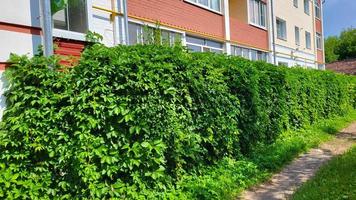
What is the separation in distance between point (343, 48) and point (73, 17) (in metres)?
61.6

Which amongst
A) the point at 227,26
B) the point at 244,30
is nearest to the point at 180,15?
the point at 227,26

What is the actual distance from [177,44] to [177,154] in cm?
180

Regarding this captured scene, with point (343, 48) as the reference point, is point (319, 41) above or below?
below

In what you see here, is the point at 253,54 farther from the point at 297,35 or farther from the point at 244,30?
the point at 297,35

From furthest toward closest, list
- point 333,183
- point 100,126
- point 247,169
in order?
point 247,169 → point 333,183 → point 100,126

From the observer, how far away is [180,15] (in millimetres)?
13992

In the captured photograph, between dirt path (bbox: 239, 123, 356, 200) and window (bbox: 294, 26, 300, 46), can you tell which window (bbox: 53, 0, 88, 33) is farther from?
window (bbox: 294, 26, 300, 46)

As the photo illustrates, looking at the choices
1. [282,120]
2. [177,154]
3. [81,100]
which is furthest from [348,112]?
[81,100]

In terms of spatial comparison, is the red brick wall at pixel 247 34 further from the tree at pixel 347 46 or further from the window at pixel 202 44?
the tree at pixel 347 46

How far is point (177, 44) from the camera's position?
6562mm

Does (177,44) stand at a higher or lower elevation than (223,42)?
lower

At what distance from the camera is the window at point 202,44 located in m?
14.8

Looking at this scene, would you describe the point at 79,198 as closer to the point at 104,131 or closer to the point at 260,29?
the point at 104,131

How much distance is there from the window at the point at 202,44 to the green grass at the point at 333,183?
7419 millimetres
